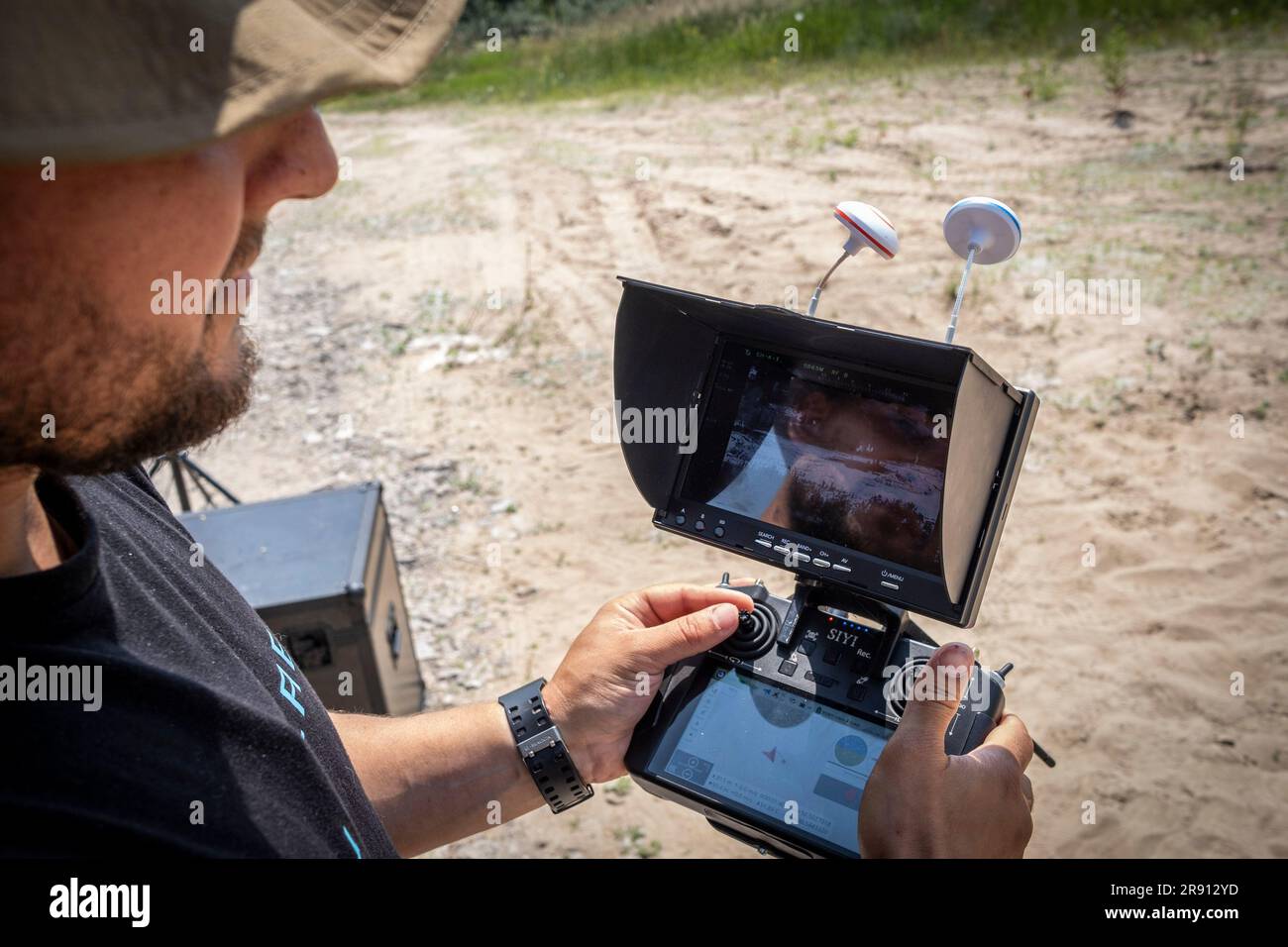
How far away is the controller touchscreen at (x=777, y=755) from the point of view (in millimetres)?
1377

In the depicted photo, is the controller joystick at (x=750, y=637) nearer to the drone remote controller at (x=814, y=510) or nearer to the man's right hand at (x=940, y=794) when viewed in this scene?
the drone remote controller at (x=814, y=510)

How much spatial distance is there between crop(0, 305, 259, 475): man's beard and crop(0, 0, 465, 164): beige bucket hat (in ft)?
0.61

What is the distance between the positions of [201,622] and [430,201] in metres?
8.37

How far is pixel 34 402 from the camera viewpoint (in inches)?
31.2

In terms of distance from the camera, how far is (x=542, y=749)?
154cm

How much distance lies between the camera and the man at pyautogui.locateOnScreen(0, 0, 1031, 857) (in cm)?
68

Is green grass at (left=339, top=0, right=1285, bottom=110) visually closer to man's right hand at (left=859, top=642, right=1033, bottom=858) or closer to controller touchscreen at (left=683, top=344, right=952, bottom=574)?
controller touchscreen at (left=683, top=344, right=952, bottom=574)

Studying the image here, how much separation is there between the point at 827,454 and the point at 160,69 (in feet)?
3.67

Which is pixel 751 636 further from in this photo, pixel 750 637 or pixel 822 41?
pixel 822 41

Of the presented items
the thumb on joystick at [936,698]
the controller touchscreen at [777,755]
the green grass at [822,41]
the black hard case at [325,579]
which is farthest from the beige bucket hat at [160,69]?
the green grass at [822,41]

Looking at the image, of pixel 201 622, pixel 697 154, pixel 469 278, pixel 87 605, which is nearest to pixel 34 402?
pixel 87 605

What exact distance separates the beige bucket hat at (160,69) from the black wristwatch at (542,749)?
40.1 inches

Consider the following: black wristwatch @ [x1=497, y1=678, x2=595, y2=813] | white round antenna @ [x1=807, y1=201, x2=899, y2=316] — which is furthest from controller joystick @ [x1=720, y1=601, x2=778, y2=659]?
white round antenna @ [x1=807, y1=201, x2=899, y2=316]

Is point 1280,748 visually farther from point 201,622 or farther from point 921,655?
point 201,622
